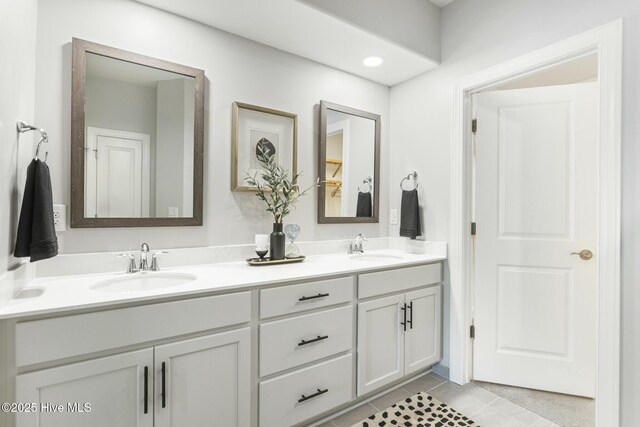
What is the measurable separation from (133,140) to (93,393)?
1179 mm

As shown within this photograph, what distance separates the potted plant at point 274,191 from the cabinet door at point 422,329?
905 millimetres

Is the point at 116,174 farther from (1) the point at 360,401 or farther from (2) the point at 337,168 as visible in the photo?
(1) the point at 360,401

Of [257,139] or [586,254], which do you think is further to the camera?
[257,139]

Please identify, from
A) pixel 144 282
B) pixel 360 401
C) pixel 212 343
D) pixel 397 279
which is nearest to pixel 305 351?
pixel 212 343

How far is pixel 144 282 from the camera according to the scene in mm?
1554

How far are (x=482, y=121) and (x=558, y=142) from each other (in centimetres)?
47

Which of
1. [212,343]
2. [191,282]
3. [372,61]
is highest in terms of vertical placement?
[372,61]

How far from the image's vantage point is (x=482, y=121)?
7.16 feet

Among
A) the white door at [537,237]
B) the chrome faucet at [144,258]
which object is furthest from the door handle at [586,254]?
the chrome faucet at [144,258]

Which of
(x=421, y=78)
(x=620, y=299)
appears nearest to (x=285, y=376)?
(x=620, y=299)

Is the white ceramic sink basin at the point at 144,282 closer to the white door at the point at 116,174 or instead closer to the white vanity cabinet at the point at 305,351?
the white door at the point at 116,174

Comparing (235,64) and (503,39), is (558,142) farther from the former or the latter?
(235,64)

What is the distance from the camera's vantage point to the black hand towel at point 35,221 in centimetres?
119

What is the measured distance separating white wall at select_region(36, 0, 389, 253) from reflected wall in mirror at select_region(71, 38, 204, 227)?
57 millimetres
